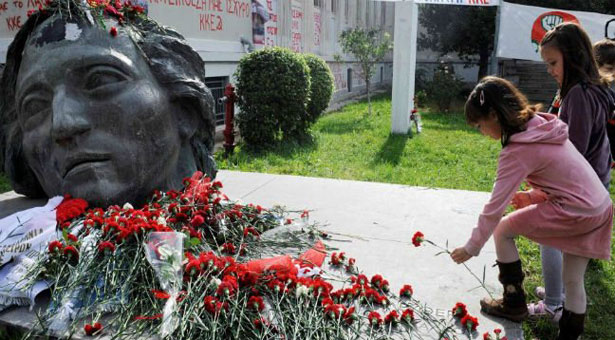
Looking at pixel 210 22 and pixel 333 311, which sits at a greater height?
pixel 210 22

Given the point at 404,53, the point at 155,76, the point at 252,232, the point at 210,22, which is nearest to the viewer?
the point at 252,232

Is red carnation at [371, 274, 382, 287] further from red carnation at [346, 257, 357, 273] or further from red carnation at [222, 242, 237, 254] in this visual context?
red carnation at [222, 242, 237, 254]

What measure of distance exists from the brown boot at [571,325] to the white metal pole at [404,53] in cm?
699

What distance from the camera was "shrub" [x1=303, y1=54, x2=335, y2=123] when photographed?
9.16 m

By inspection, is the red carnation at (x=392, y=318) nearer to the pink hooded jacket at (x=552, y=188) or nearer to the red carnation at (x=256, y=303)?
the pink hooded jacket at (x=552, y=188)

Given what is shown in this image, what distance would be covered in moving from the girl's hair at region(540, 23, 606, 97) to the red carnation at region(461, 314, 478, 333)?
131cm

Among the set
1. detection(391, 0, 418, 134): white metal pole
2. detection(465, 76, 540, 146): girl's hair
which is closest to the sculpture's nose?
detection(465, 76, 540, 146): girl's hair

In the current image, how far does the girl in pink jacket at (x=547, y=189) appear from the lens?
2262 millimetres

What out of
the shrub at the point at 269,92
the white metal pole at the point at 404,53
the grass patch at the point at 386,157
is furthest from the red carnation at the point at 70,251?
the white metal pole at the point at 404,53

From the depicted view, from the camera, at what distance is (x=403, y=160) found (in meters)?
7.51

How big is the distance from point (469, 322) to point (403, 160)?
530 cm

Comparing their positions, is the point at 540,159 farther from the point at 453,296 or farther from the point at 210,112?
the point at 210,112

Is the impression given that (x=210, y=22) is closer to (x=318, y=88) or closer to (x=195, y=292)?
(x=318, y=88)

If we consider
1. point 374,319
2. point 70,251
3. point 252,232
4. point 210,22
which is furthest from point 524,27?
point 70,251
